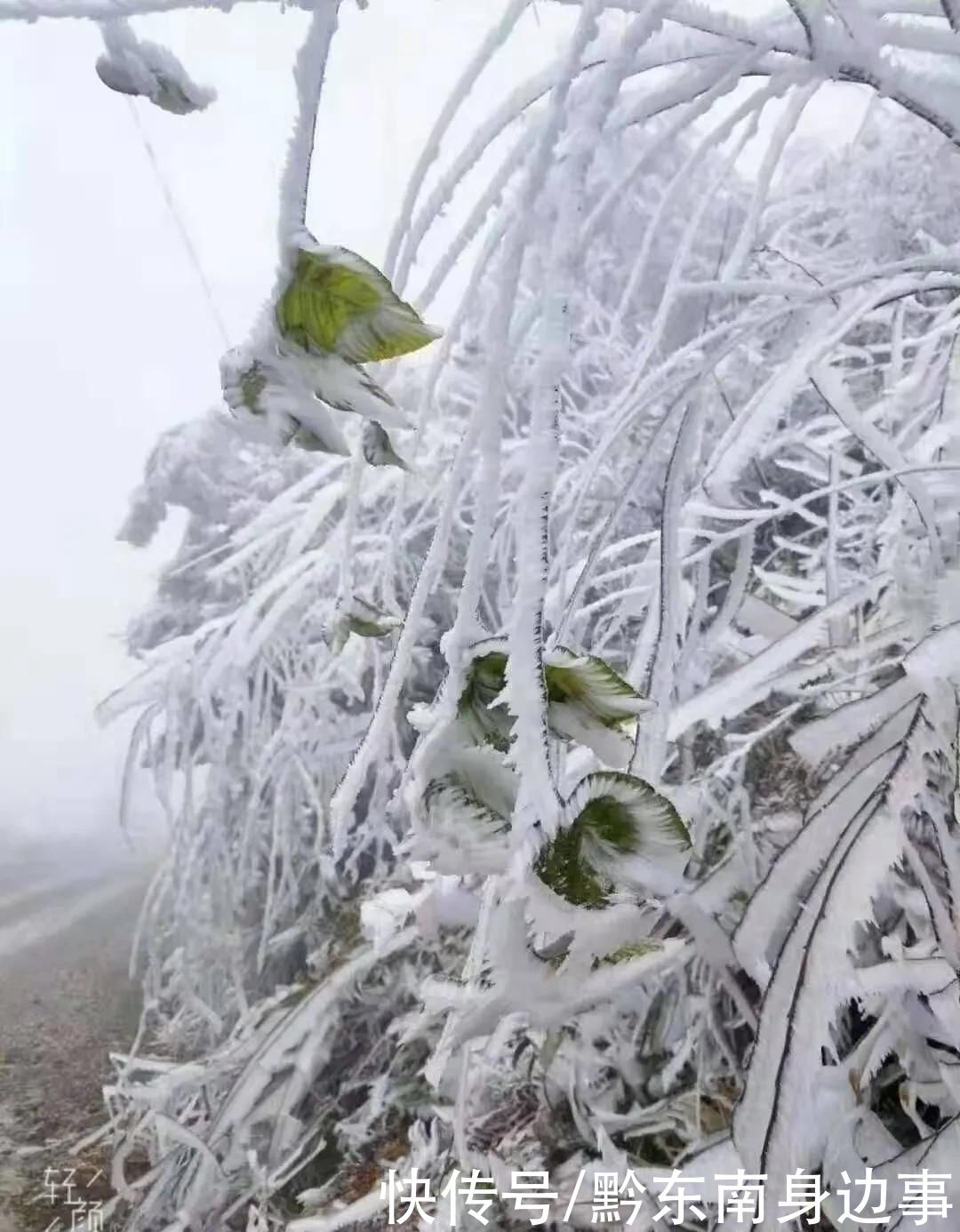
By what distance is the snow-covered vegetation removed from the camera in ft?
0.63

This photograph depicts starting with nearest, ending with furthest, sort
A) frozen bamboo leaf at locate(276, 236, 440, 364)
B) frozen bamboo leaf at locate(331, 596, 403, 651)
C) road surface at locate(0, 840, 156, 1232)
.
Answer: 1. frozen bamboo leaf at locate(276, 236, 440, 364)
2. frozen bamboo leaf at locate(331, 596, 403, 651)
3. road surface at locate(0, 840, 156, 1232)

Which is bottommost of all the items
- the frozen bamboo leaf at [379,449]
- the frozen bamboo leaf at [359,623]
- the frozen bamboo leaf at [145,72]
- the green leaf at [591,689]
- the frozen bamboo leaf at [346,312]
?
the green leaf at [591,689]

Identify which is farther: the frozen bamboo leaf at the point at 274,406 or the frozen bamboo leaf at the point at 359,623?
the frozen bamboo leaf at the point at 359,623

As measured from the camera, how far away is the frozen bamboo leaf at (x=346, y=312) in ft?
0.53

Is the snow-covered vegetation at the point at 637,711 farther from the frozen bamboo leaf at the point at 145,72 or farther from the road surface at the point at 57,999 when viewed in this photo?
the road surface at the point at 57,999

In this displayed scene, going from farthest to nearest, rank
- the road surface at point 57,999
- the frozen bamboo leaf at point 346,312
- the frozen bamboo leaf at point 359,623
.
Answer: the road surface at point 57,999 < the frozen bamboo leaf at point 359,623 < the frozen bamboo leaf at point 346,312

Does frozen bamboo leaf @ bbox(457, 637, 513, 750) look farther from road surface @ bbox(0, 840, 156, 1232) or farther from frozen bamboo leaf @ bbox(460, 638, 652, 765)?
road surface @ bbox(0, 840, 156, 1232)

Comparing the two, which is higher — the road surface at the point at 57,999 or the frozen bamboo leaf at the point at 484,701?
the frozen bamboo leaf at the point at 484,701

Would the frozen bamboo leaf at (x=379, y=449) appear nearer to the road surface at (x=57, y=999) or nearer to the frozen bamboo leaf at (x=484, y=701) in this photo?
the frozen bamboo leaf at (x=484, y=701)

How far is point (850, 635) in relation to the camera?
0.52 meters

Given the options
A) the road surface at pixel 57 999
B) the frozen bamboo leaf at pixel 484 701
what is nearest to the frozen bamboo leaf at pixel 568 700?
the frozen bamboo leaf at pixel 484 701

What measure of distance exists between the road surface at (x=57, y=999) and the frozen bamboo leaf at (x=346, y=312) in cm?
122

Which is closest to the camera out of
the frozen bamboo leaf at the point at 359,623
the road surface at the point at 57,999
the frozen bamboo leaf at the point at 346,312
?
the frozen bamboo leaf at the point at 346,312

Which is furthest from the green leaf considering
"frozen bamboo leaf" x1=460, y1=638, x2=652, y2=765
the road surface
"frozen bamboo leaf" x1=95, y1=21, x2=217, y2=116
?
the road surface
